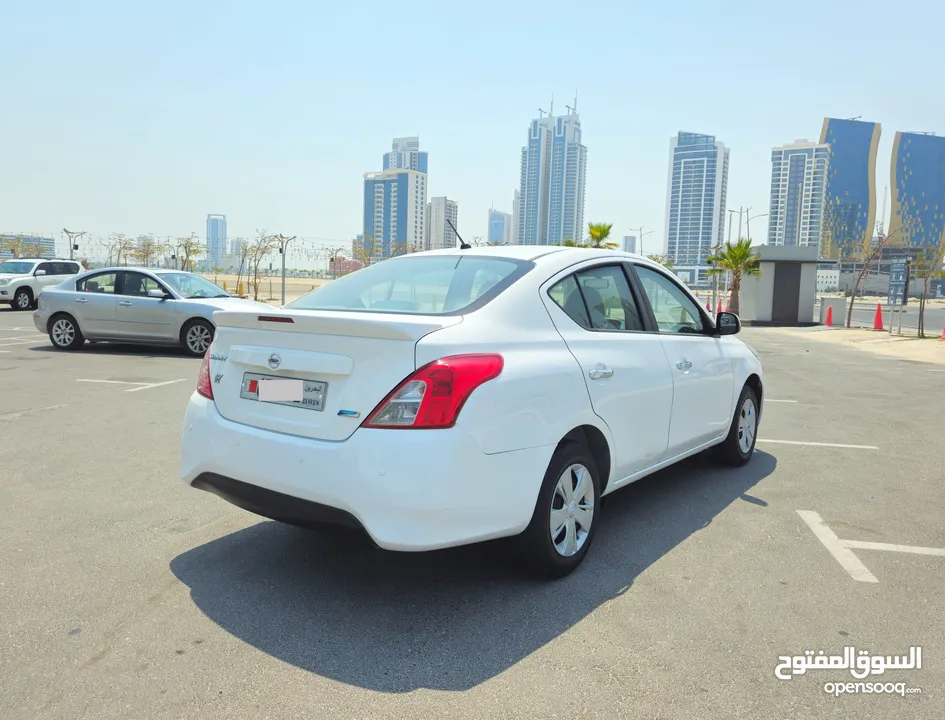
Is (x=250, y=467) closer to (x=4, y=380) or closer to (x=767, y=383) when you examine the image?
(x=4, y=380)

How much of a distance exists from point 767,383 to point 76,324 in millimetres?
11824

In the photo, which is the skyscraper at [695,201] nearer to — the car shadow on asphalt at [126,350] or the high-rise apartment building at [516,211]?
Answer: the high-rise apartment building at [516,211]

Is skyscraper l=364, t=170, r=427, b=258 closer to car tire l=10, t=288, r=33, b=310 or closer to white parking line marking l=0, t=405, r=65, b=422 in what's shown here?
car tire l=10, t=288, r=33, b=310

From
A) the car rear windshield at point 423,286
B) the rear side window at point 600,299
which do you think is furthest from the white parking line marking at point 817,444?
the car rear windshield at point 423,286

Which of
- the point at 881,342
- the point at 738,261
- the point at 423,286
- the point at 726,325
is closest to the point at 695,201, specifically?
the point at 738,261

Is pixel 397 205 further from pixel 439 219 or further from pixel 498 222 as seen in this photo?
pixel 498 222

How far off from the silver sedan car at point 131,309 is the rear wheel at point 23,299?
14.8 meters

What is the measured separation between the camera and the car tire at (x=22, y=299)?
25672 millimetres

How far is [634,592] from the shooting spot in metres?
3.48

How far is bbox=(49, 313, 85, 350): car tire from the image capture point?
13.2 metres

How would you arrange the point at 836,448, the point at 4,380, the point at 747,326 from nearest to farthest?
the point at 836,448
the point at 4,380
the point at 747,326

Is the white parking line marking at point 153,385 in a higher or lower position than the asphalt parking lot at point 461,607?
lower

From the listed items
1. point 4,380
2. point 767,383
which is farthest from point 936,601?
point 4,380

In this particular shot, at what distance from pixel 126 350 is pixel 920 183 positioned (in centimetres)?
17151
